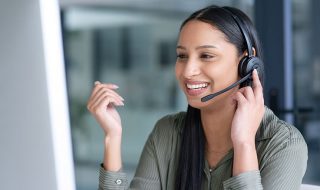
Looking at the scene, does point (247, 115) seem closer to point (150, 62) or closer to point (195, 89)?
point (195, 89)

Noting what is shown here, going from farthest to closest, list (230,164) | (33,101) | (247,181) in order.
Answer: (230,164) → (247,181) → (33,101)

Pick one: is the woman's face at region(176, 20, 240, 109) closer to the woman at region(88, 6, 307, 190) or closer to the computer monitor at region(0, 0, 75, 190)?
the woman at region(88, 6, 307, 190)

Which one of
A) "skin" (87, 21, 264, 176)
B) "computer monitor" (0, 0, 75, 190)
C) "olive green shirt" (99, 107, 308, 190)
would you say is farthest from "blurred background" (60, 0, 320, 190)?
"computer monitor" (0, 0, 75, 190)

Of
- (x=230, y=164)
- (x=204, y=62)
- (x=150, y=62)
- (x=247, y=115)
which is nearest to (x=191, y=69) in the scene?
(x=204, y=62)

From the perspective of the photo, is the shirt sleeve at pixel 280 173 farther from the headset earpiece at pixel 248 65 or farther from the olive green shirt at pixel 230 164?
the headset earpiece at pixel 248 65

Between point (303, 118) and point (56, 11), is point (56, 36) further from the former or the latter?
point (303, 118)

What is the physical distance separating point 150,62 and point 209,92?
252 cm

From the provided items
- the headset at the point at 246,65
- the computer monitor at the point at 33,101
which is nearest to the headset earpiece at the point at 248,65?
the headset at the point at 246,65

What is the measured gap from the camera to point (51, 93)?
2.19ft

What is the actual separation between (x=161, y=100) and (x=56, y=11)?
2983mm

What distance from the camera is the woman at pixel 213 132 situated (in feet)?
3.55

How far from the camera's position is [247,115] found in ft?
3.56

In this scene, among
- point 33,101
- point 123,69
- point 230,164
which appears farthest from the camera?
point 123,69

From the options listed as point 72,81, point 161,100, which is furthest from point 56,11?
point 72,81
